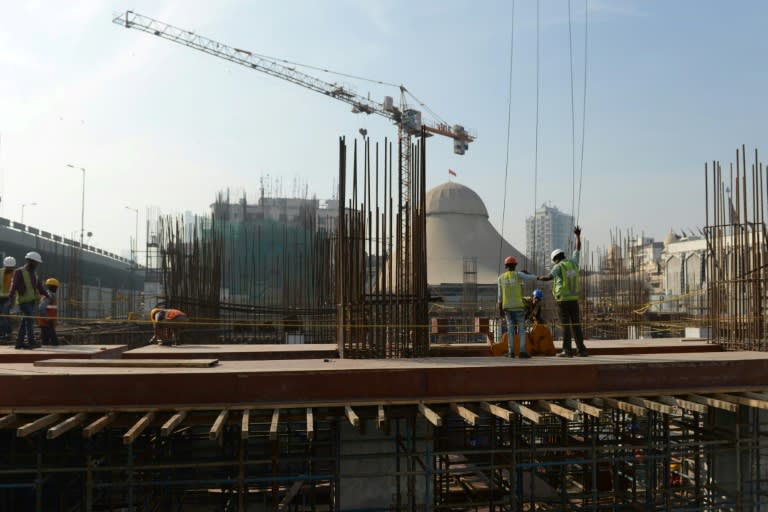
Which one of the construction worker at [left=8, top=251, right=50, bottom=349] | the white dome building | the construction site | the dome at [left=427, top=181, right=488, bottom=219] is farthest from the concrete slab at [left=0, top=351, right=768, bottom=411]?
the dome at [left=427, top=181, right=488, bottom=219]

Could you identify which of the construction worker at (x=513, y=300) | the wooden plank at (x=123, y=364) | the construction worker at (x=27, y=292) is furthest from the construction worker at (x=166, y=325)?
the construction worker at (x=513, y=300)

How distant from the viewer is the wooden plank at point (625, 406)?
721cm

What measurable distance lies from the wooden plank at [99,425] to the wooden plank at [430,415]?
338 centimetres

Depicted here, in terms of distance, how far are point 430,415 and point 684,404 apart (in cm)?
312

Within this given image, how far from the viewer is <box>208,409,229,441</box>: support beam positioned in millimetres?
5938

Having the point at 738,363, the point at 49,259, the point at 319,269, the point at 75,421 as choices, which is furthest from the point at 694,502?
the point at 49,259

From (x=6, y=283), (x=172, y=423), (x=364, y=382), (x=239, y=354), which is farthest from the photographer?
(x=6, y=283)

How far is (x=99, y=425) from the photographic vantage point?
20.4 feet

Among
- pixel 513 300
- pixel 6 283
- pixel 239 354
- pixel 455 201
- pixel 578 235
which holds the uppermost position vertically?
pixel 455 201

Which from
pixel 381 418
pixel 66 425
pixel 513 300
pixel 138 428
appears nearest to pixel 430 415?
pixel 381 418

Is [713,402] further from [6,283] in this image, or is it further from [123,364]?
[6,283]

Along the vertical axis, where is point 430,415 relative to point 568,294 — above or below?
below

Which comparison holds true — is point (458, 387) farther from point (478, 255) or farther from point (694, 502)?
point (478, 255)

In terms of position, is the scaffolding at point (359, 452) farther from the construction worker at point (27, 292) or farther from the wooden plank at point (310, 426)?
the construction worker at point (27, 292)
